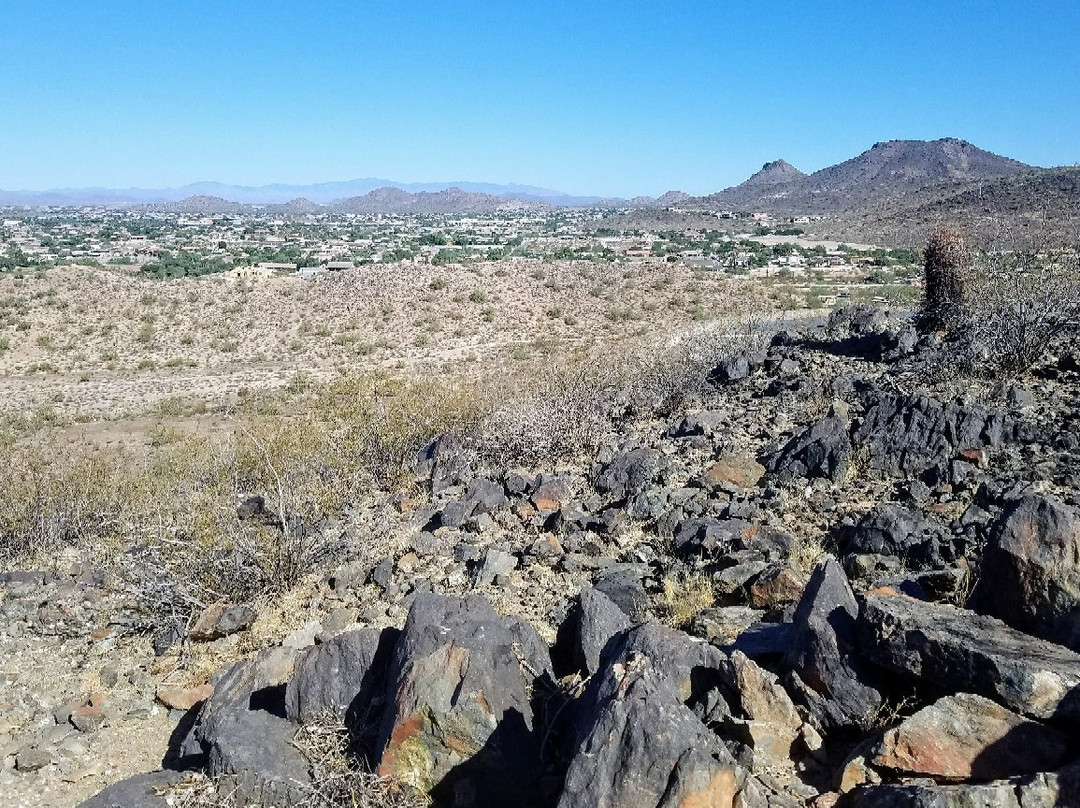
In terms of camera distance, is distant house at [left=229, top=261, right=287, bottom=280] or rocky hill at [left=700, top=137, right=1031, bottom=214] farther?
rocky hill at [left=700, top=137, right=1031, bottom=214]

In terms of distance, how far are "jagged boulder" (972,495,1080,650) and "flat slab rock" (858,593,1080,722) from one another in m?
0.18

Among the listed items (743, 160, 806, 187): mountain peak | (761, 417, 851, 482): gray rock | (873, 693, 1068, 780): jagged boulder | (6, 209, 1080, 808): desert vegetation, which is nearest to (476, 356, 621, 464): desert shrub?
(6, 209, 1080, 808): desert vegetation

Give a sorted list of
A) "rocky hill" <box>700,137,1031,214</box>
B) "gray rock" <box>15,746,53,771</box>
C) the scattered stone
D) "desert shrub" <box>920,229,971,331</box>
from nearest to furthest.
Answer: "gray rock" <box>15,746,53,771</box>
the scattered stone
"desert shrub" <box>920,229,971,331</box>
"rocky hill" <box>700,137,1031,214</box>

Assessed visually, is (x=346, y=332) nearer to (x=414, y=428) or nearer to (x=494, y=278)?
(x=494, y=278)

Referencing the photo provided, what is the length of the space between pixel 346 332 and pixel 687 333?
41.6 feet

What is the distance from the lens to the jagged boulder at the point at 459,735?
3.80 m

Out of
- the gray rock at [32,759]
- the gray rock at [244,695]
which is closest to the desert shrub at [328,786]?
the gray rock at [244,695]

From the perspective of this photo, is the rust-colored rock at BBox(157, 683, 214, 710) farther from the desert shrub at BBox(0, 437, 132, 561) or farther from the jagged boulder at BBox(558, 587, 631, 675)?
the desert shrub at BBox(0, 437, 132, 561)

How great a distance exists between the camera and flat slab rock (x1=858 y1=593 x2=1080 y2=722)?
130 inches

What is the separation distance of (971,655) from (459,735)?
2425mm

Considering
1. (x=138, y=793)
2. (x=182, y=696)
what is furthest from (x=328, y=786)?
(x=182, y=696)

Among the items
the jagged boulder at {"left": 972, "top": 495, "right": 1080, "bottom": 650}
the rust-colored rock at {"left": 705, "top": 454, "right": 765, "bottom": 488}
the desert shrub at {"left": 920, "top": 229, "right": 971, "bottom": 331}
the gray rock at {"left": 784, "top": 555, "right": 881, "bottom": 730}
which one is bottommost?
the rust-colored rock at {"left": 705, "top": 454, "right": 765, "bottom": 488}

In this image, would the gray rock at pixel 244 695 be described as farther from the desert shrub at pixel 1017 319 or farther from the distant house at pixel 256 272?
the distant house at pixel 256 272

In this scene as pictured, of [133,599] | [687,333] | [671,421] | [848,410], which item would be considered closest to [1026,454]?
[848,410]
